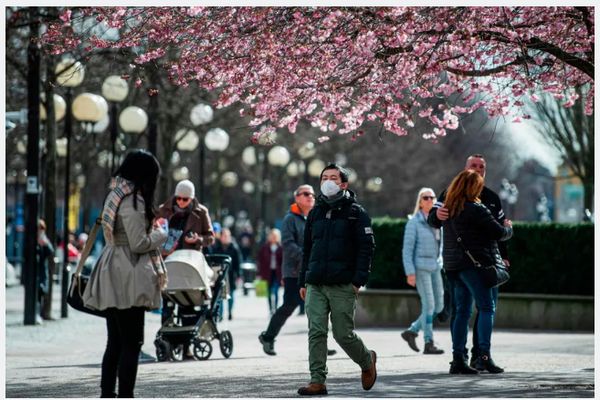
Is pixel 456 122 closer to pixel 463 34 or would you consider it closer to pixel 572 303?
pixel 463 34

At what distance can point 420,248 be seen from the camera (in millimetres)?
14742

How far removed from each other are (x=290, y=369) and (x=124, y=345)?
4.38 meters

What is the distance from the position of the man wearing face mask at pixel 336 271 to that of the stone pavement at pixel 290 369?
0.84 ft

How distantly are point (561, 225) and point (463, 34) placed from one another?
9.59m

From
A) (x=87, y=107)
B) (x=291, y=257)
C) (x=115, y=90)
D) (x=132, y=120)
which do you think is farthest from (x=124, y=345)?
(x=115, y=90)

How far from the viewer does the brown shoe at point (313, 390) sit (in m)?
10.0

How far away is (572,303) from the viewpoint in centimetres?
1970

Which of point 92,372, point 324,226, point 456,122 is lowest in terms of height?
point 92,372

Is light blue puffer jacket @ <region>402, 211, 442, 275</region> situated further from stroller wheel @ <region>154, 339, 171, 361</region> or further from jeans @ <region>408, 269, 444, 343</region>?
stroller wheel @ <region>154, 339, 171, 361</region>

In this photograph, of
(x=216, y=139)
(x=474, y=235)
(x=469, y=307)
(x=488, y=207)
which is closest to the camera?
(x=474, y=235)

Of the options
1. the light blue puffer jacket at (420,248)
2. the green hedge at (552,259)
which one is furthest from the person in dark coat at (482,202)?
the green hedge at (552,259)

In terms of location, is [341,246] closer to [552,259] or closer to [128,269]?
[128,269]
